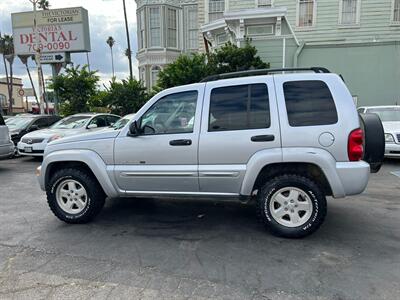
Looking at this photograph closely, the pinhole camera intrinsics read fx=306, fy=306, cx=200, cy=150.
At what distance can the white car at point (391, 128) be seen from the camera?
7.97 metres

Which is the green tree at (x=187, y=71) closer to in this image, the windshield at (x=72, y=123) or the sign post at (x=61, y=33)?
the windshield at (x=72, y=123)

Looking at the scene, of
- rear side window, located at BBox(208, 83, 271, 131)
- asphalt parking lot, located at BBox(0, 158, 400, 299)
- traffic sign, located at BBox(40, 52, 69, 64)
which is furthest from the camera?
traffic sign, located at BBox(40, 52, 69, 64)

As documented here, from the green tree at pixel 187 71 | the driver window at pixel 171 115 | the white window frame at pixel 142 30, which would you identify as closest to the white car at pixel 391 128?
the driver window at pixel 171 115

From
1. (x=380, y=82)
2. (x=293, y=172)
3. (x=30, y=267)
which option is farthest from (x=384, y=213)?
(x=380, y=82)

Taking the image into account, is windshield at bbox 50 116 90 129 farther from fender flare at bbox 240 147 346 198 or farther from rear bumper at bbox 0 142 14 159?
fender flare at bbox 240 147 346 198

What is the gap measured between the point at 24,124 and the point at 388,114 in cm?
1257

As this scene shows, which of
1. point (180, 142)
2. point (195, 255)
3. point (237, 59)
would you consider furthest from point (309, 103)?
point (237, 59)

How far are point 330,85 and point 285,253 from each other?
200 cm

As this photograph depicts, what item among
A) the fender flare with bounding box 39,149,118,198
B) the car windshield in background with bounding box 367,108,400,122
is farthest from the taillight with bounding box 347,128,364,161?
the car windshield in background with bounding box 367,108,400,122

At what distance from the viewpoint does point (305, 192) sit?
3637mm

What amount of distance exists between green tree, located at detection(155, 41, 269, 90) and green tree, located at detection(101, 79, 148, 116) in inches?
112

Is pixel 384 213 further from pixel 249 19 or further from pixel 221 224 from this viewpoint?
pixel 249 19

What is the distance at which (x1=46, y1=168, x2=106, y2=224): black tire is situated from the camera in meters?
4.24

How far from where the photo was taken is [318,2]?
1581 centimetres
